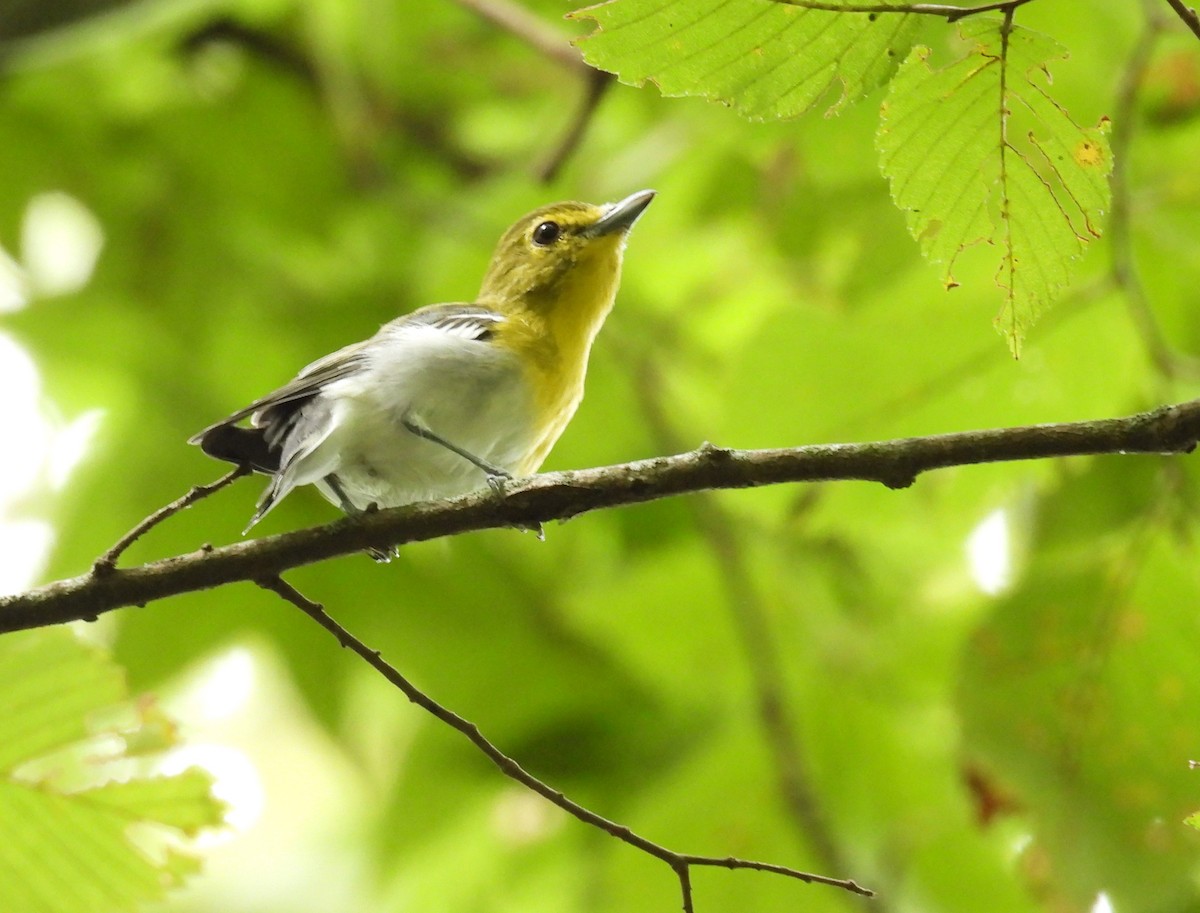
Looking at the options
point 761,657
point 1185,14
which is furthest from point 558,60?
point 1185,14

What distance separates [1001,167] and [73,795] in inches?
59.6

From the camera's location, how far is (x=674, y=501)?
3.66 m

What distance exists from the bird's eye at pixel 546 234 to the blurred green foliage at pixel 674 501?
32 centimetres

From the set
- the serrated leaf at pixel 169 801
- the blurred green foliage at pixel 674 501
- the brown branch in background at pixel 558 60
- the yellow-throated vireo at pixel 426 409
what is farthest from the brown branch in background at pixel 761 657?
the serrated leaf at pixel 169 801

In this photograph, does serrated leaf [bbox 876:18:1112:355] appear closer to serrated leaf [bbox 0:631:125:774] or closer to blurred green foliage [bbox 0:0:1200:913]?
blurred green foliage [bbox 0:0:1200:913]

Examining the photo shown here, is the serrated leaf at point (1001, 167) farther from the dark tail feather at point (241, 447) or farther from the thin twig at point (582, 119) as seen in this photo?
the thin twig at point (582, 119)

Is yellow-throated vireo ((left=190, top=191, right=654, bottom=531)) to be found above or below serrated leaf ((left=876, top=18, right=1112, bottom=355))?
above

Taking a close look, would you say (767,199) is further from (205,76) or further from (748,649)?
(205,76)

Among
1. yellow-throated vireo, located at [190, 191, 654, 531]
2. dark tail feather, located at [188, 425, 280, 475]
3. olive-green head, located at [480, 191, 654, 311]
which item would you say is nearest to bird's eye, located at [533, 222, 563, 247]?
olive-green head, located at [480, 191, 654, 311]

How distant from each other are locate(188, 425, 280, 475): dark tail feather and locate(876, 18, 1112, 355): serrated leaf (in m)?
0.98

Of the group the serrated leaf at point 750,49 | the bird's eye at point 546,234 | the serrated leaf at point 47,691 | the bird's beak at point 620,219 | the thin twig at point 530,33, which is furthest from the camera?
the thin twig at point 530,33

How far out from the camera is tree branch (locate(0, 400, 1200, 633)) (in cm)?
130

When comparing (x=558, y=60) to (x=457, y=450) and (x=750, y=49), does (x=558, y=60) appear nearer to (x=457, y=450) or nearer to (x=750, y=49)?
(x=457, y=450)

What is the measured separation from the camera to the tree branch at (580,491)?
130cm
